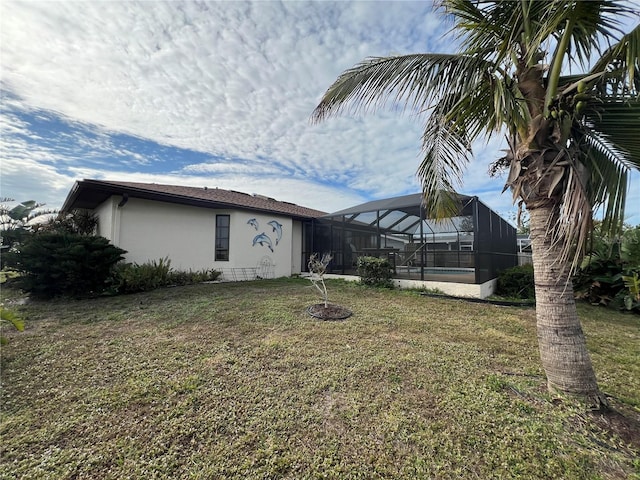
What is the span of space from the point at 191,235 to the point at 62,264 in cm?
389

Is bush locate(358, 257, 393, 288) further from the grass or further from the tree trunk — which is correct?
the tree trunk

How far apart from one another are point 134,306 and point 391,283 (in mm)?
7758

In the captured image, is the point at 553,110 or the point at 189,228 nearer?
the point at 553,110

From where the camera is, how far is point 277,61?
20.4 feet

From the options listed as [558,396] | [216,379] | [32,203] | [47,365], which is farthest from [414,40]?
[32,203]

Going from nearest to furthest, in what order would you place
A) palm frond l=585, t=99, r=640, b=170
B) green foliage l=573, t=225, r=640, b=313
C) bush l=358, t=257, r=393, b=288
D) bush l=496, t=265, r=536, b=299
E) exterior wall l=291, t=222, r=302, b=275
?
palm frond l=585, t=99, r=640, b=170 < green foliage l=573, t=225, r=640, b=313 < bush l=496, t=265, r=536, b=299 < bush l=358, t=257, r=393, b=288 < exterior wall l=291, t=222, r=302, b=275

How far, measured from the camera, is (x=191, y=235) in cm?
1003

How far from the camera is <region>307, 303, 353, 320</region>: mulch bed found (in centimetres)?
535

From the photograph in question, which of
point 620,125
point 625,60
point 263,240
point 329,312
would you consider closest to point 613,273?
point 620,125

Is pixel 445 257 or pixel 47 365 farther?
pixel 445 257

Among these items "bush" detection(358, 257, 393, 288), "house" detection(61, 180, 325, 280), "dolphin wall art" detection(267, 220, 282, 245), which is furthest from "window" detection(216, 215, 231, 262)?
"bush" detection(358, 257, 393, 288)

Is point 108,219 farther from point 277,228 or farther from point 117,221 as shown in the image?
point 277,228

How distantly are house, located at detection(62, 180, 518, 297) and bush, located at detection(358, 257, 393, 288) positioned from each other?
18.3 inches

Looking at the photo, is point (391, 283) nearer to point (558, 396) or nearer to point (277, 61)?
point (558, 396)
